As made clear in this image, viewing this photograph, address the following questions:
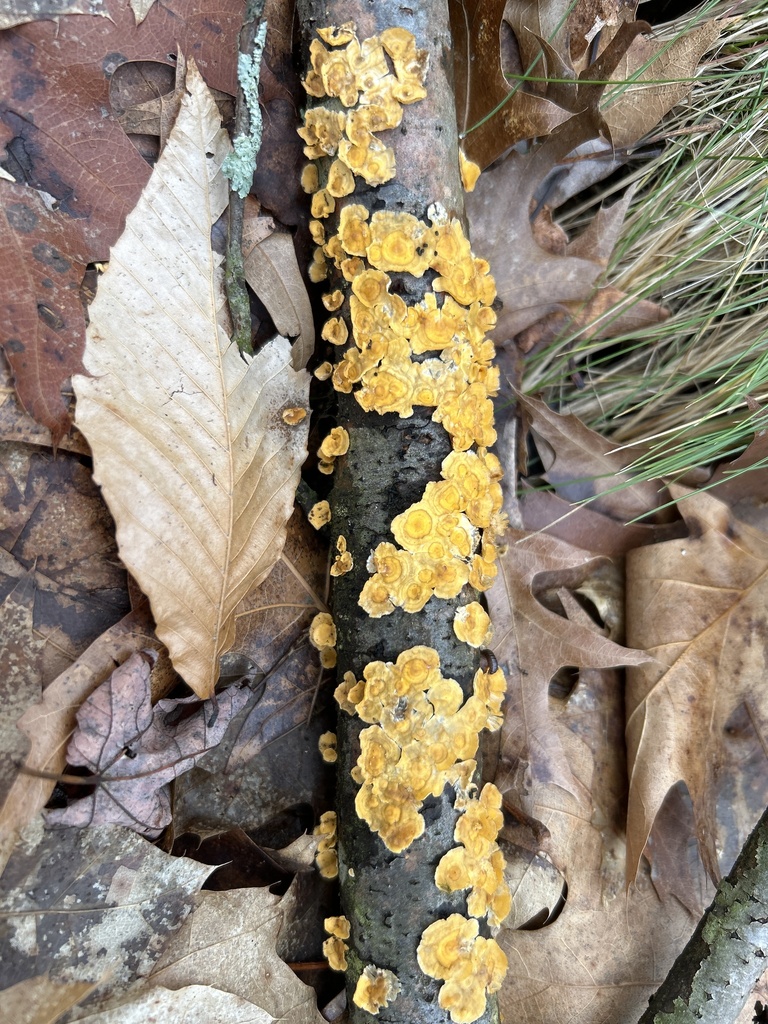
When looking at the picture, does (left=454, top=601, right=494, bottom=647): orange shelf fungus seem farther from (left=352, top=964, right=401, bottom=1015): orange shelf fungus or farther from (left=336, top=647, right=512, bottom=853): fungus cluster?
(left=352, top=964, right=401, bottom=1015): orange shelf fungus

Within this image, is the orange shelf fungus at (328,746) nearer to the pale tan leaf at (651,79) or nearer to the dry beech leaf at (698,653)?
the dry beech leaf at (698,653)

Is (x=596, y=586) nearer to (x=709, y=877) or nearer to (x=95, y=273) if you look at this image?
(x=709, y=877)

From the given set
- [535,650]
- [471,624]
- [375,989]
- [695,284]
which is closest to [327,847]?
[375,989]

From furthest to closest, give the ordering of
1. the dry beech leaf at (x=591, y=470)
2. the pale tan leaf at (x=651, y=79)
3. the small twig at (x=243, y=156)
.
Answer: the dry beech leaf at (x=591, y=470)
the pale tan leaf at (x=651, y=79)
the small twig at (x=243, y=156)

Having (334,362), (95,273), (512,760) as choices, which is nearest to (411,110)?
(334,362)

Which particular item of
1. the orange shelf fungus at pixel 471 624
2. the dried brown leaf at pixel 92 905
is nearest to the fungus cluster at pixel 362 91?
the orange shelf fungus at pixel 471 624

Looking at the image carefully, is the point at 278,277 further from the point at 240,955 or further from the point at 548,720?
the point at 240,955

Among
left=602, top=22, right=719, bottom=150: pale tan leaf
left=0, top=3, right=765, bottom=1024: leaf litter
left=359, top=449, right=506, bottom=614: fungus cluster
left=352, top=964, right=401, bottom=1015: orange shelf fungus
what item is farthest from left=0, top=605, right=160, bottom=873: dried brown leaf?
left=602, top=22, right=719, bottom=150: pale tan leaf
